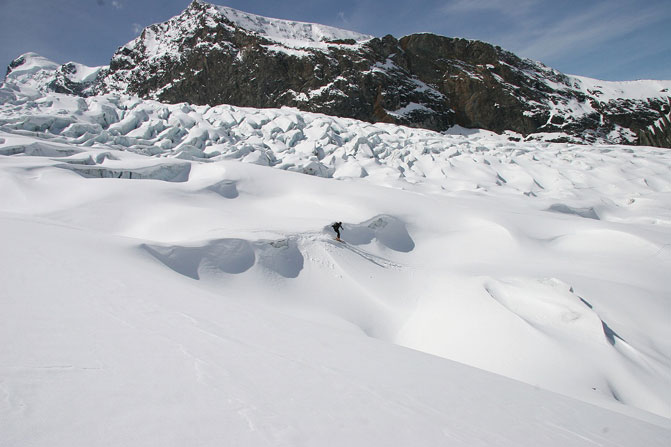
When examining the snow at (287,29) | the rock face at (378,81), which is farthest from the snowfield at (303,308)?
the snow at (287,29)

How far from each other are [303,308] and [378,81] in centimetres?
5420

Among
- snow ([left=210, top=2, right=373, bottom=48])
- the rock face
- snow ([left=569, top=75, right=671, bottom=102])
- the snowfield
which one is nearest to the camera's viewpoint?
the snowfield

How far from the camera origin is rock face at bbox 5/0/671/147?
51.8 meters

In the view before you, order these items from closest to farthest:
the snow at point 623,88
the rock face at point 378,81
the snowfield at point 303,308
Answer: the snowfield at point 303,308 < the rock face at point 378,81 < the snow at point 623,88

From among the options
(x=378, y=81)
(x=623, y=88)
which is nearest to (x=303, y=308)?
(x=378, y=81)

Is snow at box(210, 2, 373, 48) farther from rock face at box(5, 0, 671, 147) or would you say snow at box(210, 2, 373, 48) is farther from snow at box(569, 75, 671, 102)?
snow at box(569, 75, 671, 102)

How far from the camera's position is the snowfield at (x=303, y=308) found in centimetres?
171

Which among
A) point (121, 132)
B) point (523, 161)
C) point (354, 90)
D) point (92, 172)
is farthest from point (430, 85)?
point (92, 172)

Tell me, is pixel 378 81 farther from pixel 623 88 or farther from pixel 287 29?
pixel 623 88

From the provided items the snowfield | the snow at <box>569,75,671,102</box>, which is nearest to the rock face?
the snow at <box>569,75,671,102</box>

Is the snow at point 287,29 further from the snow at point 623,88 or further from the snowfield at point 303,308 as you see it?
the snowfield at point 303,308

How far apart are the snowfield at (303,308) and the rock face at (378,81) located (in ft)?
138

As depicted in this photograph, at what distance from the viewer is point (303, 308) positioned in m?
5.24

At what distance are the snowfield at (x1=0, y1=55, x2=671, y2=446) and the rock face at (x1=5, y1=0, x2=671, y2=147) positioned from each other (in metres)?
42.1
